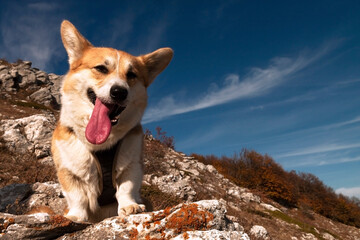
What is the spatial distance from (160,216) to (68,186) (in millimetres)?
1345

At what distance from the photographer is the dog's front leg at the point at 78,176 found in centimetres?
283

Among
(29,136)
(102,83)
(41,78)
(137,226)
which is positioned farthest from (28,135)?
(41,78)

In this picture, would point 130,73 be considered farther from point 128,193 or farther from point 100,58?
point 128,193

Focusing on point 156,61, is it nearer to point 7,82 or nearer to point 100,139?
point 100,139

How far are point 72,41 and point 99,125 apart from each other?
→ 4.79 ft

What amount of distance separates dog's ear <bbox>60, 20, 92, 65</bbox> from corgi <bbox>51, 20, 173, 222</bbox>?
0.57 ft

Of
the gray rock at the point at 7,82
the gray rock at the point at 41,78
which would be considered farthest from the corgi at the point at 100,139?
the gray rock at the point at 41,78

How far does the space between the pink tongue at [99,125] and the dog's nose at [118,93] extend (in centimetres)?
19

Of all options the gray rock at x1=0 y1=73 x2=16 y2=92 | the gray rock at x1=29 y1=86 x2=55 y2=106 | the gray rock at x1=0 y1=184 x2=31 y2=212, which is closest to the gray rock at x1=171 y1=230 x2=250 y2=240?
the gray rock at x1=0 y1=184 x2=31 y2=212

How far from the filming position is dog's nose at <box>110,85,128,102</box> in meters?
2.75

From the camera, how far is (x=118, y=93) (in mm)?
2766

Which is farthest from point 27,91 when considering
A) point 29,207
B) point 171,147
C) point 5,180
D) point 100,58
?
point 100,58

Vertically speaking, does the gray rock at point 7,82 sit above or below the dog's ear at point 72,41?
above

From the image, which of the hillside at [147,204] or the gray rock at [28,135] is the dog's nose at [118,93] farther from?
the gray rock at [28,135]
